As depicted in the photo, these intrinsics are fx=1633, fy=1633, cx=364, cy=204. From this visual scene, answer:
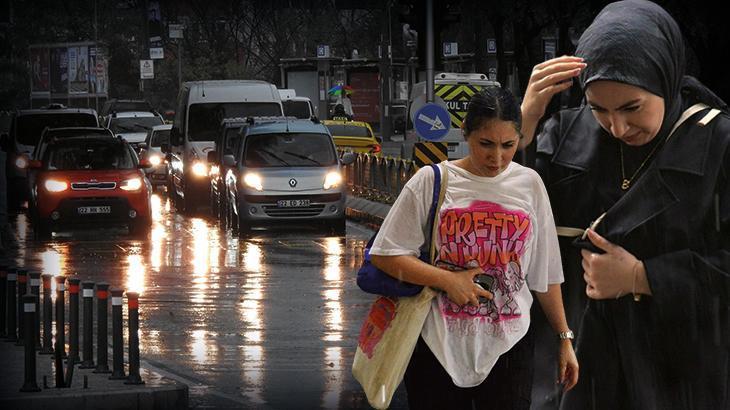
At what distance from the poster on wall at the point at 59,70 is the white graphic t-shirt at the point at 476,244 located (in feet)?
215

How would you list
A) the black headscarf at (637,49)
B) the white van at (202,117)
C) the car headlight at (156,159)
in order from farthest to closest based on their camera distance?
the car headlight at (156,159) → the white van at (202,117) → the black headscarf at (637,49)

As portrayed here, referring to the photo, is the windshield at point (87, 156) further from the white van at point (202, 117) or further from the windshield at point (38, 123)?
the windshield at point (38, 123)

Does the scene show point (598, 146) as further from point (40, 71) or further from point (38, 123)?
point (40, 71)

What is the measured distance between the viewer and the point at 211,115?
109 feet

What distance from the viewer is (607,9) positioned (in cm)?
390

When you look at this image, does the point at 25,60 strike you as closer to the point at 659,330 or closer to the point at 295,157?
the point at 295,157

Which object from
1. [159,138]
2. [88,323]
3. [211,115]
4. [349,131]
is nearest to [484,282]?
[88,323]

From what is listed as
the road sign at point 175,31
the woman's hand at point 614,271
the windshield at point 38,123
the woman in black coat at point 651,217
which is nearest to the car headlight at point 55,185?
the windshield at point 38,123

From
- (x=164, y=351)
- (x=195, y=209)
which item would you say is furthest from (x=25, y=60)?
(x=164, y=351)

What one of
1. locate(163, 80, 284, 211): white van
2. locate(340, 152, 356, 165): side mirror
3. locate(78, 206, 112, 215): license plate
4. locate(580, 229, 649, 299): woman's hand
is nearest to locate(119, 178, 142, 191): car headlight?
locate(78, 206, 112, 215): license plate

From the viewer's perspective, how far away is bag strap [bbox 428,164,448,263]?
190 inches

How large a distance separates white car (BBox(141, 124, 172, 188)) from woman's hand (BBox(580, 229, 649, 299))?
35188 millimetres

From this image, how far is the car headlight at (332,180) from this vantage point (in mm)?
25797

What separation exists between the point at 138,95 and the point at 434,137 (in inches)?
2694
